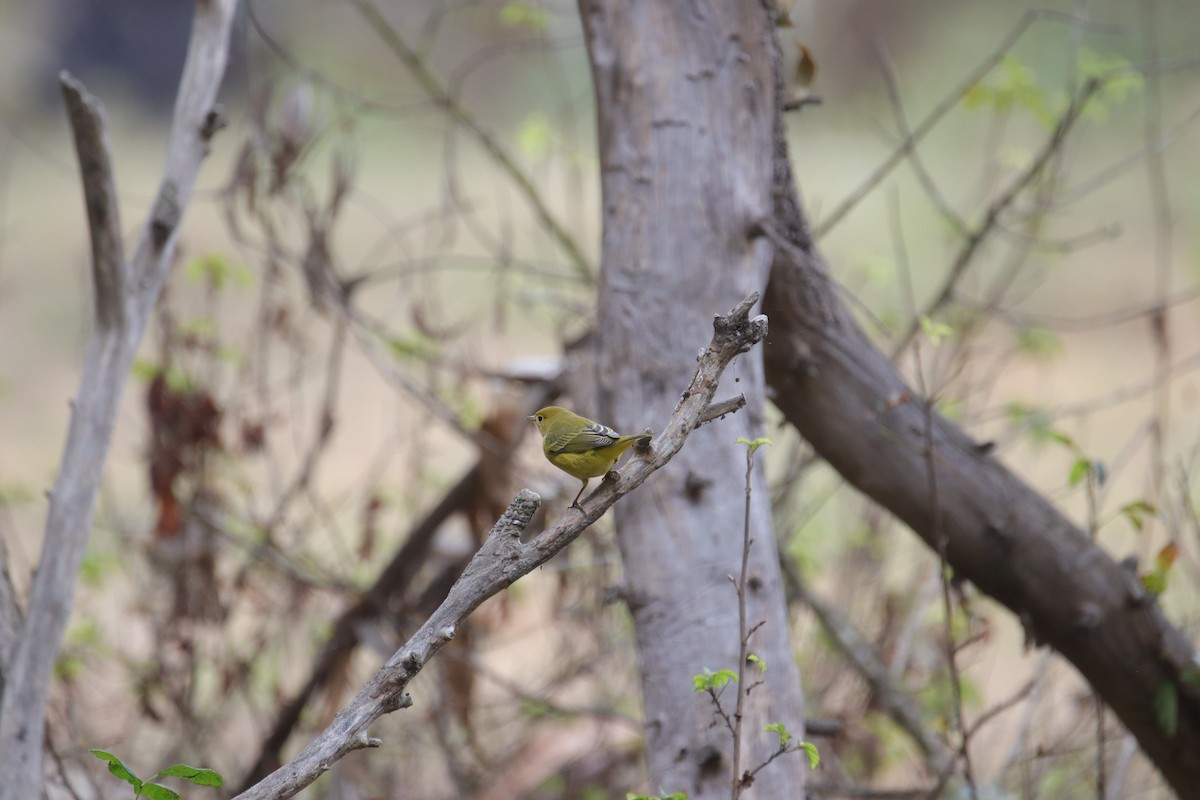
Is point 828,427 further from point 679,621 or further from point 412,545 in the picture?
point 412,545

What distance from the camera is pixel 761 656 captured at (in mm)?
1831

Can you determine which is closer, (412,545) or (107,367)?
(107,367)

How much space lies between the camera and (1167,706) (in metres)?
2.35

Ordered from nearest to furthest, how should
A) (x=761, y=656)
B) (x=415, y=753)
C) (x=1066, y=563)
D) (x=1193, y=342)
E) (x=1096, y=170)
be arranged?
(x=761, y=656) < (x=1066, y=563) < (x=415, y=753) < (x=1193, y=342) < (x=1096, y=170)

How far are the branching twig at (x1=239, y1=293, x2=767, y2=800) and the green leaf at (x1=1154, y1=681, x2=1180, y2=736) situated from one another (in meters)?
1.72

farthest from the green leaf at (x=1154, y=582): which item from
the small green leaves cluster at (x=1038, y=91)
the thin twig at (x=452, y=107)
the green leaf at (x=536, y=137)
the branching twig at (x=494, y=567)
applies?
the green leaf at (x=536, y=137)

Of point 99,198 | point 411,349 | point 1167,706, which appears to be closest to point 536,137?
point 411,349

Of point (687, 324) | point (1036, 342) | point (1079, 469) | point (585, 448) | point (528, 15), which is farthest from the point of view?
point (1036, 342)

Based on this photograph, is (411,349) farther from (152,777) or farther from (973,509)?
(152,777)

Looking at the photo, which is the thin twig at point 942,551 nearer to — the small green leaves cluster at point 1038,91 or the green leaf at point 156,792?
the small green leaves cluster at point 1038,91

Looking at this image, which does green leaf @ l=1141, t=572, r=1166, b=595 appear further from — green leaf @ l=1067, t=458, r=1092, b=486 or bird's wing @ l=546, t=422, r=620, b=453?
bird's wing @ l=546, t=422, r=620, b=453

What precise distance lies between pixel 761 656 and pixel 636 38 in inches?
47.1

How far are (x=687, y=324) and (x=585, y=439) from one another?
52cm

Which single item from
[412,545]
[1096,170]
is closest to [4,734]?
[412,545]
